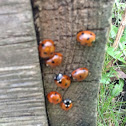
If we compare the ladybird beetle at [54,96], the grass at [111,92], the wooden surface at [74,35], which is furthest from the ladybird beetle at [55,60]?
the grass at [111,92]

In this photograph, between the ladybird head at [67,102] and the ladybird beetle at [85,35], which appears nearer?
the ladybird beetle at [85,35]

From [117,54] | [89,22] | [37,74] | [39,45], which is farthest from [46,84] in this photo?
[117,54]

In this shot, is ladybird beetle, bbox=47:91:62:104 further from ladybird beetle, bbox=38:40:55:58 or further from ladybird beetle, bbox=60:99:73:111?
ladybird beetle, bbox=38:40:55:58

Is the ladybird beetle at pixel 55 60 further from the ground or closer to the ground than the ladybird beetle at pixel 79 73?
further from the ground

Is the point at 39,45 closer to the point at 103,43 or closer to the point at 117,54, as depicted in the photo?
the point at 103,43

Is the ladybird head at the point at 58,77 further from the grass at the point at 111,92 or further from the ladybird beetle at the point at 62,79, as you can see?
the grass at the point at 111,92

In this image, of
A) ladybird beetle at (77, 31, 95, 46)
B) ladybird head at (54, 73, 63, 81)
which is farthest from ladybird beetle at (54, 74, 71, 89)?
ladybird beetle at (77, 31, 95, 46)

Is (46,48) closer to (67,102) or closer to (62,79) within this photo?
(62,79)
